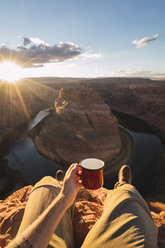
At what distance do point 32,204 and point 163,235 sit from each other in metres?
2.87

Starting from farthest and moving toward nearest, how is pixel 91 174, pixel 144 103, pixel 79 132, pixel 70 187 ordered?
pixel 144 103, pixel 79 132, pixel 91 174, pixel 70 187

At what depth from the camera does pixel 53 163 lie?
14.0 metres

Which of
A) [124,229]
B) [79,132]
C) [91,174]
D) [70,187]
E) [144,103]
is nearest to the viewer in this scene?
[124,229]

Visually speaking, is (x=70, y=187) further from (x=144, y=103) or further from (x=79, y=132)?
(x=144, y=103)

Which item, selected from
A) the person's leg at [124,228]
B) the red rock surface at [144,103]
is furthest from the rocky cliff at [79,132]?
the red rock surface at [144,103]

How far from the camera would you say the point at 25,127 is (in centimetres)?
2794

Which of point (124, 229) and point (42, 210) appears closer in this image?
point (124, 229)

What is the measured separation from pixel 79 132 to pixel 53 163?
16.1 feet

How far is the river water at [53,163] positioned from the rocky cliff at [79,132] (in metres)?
1.33

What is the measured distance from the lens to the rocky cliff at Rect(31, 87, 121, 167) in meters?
13.8

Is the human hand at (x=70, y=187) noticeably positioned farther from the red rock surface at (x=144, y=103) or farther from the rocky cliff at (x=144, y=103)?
the red rock surface at (x=144, y=103)

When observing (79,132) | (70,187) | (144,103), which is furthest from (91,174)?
(144,103)

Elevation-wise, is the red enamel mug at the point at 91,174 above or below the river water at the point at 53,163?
above

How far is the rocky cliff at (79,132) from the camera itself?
45.4ft
